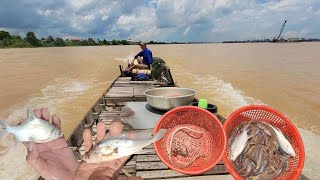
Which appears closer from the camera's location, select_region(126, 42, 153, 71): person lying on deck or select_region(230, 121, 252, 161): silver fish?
select_region(230, 121, 252, 161): silver fish

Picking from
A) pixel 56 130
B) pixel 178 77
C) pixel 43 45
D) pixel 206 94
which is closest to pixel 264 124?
pixel 56 130

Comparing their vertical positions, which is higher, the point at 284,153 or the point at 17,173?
the point at 284,153

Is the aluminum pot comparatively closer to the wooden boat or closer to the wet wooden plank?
the wooden boat

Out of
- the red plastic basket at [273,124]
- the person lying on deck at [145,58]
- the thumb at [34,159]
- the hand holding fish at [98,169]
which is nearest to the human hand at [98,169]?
the hand holding fish at [98,169]

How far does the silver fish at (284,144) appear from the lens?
2902mm

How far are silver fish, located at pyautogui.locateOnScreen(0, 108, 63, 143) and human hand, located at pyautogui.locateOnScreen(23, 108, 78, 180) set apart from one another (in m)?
0.08

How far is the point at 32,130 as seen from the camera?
272 cm

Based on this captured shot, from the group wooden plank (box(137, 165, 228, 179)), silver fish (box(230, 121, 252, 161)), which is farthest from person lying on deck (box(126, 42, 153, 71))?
silver fish (box(230, 121, 252, 161))

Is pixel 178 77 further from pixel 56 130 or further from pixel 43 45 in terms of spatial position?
pixel 43 45

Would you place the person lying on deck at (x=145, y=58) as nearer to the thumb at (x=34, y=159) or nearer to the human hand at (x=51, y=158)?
the human hand at (x=51, y=158)

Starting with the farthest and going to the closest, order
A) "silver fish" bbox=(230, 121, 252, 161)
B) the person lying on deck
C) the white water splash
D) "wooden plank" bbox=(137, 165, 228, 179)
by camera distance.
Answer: the person lying on deck < the white water splash < "wooden plank" bbox=(137, 165, 228, 179) < "silver fish" bbox=(230, 121, 252, 161)

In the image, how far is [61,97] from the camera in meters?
13.8

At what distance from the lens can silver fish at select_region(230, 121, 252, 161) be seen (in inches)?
118

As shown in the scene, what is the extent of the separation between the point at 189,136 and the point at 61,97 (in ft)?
38.4
